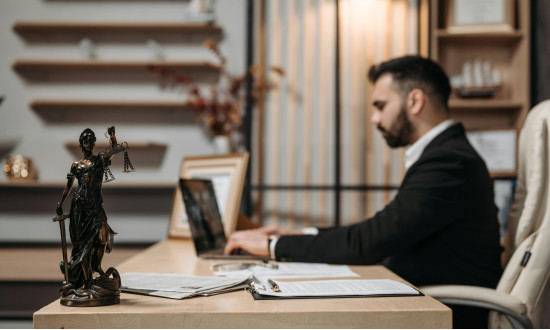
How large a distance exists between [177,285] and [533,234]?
1.10 meters

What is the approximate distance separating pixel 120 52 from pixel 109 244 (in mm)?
2749

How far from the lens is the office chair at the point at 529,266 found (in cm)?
146

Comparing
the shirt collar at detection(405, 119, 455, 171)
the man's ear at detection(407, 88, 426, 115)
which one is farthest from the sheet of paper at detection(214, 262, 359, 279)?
the man's ear at detection(407, 88, 426, 115)

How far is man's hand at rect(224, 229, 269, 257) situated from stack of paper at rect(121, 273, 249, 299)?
376 mm

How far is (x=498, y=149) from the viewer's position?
10.5 feet

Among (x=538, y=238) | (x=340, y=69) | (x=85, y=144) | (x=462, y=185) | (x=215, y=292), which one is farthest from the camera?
(x=340, y=69)

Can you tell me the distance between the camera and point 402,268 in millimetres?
1724

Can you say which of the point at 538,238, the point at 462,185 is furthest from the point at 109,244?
the point at 538,238

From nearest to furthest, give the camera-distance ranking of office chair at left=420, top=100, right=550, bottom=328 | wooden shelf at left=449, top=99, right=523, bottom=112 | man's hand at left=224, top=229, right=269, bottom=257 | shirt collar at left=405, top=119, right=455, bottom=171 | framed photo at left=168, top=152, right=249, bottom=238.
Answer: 1. office chair at left=420, top=100, right=550, bottom=328
2. man's hand at left=224, top=229, right=269, bottom=257
3. shirt collar at left=405, top=119, right=455, bottom=171
4. framed photo at left=168, top=152, right=249, bottom=238
5. wooden shelf at left=449, top=99, right=523, bottom=112

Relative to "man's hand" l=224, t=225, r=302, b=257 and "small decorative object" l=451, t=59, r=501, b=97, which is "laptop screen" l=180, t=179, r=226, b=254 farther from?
"small decorative object" l=451, t=59, r=501, b=97

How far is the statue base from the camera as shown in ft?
3.15

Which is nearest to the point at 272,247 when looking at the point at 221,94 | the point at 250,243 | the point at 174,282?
the point at 250,243

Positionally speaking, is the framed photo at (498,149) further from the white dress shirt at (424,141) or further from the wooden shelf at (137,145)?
the wooden shelf at (137,145)

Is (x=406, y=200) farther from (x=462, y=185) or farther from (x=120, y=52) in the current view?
(x=120, y=52)
